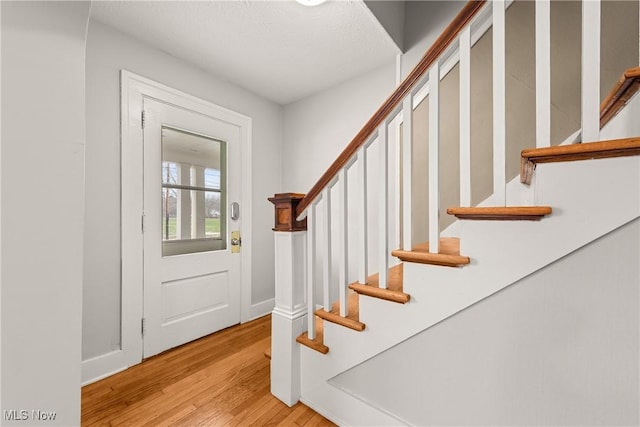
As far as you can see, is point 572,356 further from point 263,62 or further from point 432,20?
point 263,62

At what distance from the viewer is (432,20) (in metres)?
1.94

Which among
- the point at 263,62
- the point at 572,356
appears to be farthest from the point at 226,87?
the point at 572,356

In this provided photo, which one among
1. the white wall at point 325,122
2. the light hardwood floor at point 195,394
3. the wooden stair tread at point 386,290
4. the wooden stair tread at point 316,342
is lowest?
the light hardwood floor at point 195,394

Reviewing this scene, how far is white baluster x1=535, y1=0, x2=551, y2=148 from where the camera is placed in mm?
814

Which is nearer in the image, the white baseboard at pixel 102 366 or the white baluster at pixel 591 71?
the white baluster at pixel 591 71

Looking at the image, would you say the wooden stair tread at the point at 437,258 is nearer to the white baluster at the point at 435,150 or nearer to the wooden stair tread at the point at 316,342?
the white baluster at the point at 435,150

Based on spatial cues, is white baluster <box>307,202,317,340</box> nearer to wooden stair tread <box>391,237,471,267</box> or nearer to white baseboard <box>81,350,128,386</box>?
wooden stair tread <box>391,237,471,267</box>

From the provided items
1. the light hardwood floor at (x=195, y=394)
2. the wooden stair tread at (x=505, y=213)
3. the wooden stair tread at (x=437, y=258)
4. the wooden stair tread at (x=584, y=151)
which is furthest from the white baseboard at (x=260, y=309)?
the wooden stair tread at (x=584, y=151)

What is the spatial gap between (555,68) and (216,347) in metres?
2.97

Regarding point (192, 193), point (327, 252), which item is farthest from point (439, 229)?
point (192, 193)

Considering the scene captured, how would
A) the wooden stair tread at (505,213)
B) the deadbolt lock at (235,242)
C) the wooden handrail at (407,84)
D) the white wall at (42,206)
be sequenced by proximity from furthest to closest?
the deadbolt lock at (235,242)
the wooden handrail at (407,84)
the wooden stair tread at (505,213)
the white wall at (42,206)

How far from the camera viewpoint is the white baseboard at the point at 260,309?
2635mm

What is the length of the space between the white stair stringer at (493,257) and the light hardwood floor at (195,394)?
1.24 ft

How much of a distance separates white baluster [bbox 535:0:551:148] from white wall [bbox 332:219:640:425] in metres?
0.35
